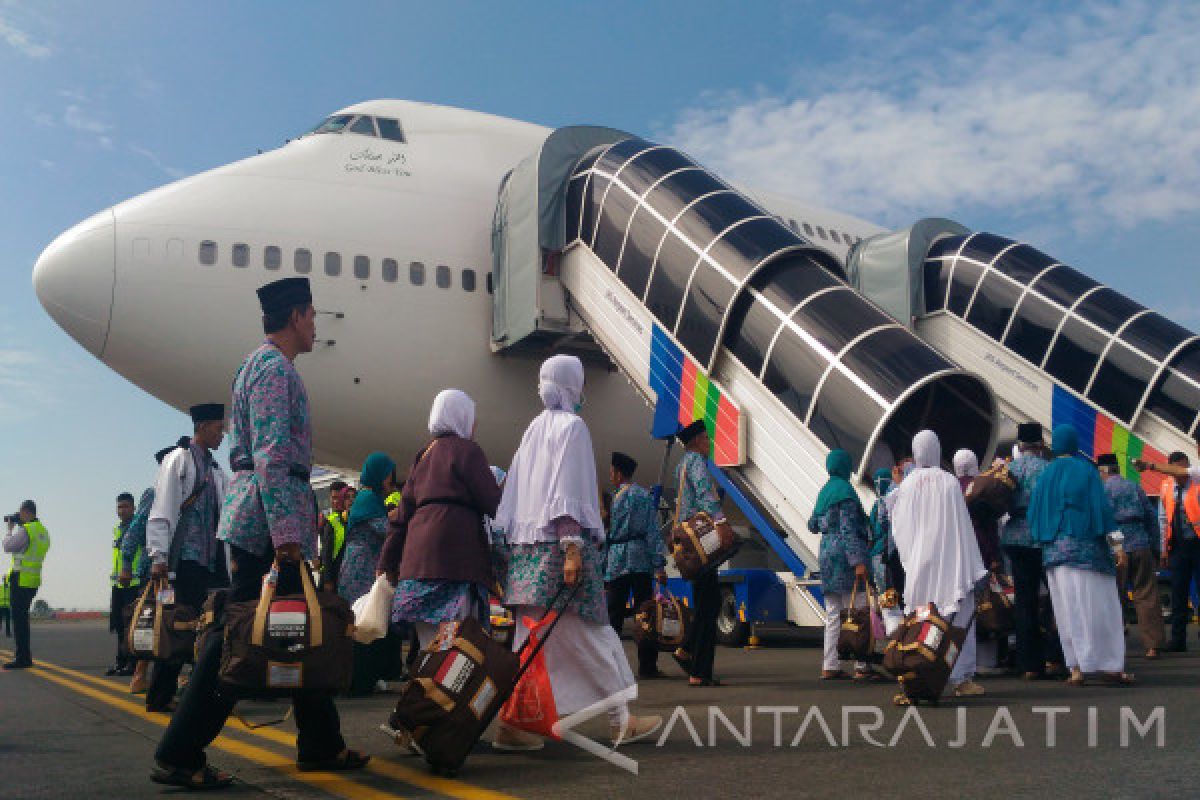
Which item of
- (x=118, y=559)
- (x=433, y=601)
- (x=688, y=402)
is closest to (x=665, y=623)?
(x=433, y=601)

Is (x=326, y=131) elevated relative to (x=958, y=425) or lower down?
elevated

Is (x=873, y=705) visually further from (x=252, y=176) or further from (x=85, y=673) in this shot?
(x=252, y=176)

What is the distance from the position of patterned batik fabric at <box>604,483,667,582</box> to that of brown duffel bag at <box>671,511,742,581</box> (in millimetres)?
1207

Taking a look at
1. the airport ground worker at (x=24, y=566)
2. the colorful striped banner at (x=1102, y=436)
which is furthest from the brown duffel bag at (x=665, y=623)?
the colorful striped banner at (x=1102, y=436)

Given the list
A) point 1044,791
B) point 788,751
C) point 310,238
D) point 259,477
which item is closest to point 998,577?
point 788,751

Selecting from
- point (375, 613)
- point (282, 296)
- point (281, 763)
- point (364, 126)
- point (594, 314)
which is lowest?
point (281, 763)

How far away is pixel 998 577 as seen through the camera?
27.8 ft

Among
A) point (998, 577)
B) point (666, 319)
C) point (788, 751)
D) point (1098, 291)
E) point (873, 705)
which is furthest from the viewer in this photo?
point (1098, 291)

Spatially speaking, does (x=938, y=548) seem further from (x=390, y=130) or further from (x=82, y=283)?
(x=390, y=130)

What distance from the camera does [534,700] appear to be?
4.76 metres

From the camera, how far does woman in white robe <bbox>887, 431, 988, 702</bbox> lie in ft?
21.4

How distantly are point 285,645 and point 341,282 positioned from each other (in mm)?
9698

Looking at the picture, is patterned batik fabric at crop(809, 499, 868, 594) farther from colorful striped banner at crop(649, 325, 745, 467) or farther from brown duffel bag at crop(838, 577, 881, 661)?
colorful striped banner at crop(649, 325, 745, 467)

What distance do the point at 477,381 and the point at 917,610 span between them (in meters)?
8.59
